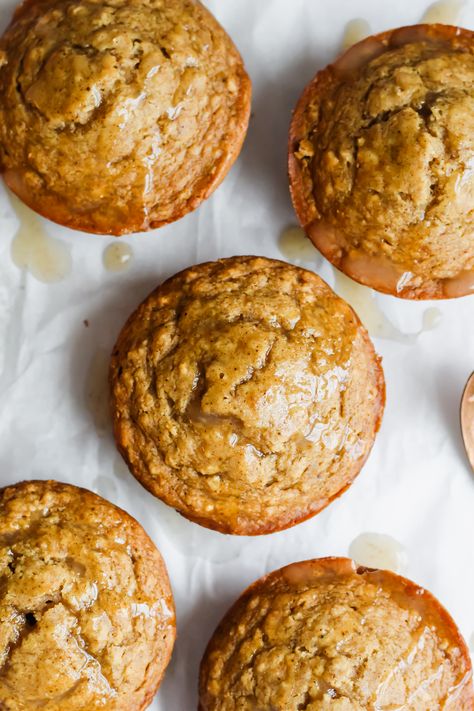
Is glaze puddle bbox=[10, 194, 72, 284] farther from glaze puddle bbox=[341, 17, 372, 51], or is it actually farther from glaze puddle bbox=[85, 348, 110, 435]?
glaze puddle bbox=[341, 17, 372, 51]

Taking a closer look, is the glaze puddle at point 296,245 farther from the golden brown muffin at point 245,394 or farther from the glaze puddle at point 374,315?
the golden brown muffin at point 245,394

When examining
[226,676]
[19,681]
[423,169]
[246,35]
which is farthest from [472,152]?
[19,681]

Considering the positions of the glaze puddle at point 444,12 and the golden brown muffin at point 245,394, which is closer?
the golden brown muffin at point 245,394

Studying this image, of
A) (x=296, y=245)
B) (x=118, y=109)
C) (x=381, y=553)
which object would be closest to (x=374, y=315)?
(x=296, y=245)

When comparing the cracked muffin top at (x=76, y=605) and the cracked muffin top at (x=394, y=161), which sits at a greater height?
the cracked muffin top at (x=394, y=161)

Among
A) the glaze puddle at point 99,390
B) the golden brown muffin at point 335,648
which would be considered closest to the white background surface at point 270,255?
the glaze puddle at point 99,390

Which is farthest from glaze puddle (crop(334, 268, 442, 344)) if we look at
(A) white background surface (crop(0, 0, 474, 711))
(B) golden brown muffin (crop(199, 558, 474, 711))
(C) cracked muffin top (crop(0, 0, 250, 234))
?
(B) golden brown muffin (crop(199, 558, 474, 711))
